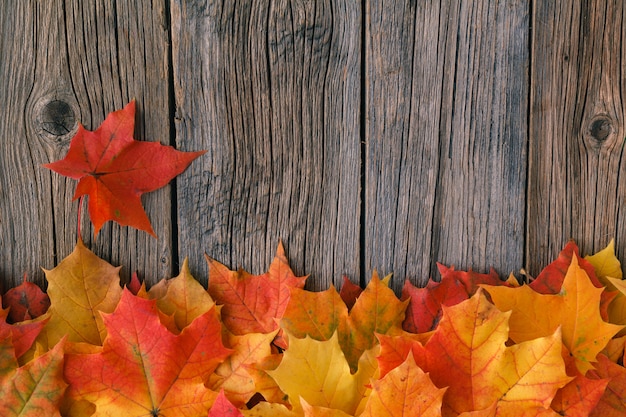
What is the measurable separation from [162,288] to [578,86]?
1299mm

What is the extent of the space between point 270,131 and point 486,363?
822mm

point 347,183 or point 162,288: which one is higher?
point 347,183

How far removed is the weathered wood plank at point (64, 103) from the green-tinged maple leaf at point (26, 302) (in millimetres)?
44

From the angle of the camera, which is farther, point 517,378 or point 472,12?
point 472,12

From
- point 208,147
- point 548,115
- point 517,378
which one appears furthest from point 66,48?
point 517,378

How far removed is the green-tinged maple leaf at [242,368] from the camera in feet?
4.42

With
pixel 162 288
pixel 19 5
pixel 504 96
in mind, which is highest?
pixel 19 5

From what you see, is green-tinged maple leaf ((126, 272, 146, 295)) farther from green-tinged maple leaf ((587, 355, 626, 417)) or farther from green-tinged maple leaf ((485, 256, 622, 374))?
green-tinged maple leaf ((587, 355, 626, 417))

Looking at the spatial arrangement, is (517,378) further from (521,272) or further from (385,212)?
(385,212)

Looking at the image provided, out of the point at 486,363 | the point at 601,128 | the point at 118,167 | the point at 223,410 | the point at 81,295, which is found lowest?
the point at 223,410

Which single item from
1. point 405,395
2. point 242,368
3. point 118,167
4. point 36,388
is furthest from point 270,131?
point 36,388

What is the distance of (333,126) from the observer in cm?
142

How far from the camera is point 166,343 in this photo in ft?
4.22

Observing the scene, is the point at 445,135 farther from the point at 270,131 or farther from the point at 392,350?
the point at 392,350
